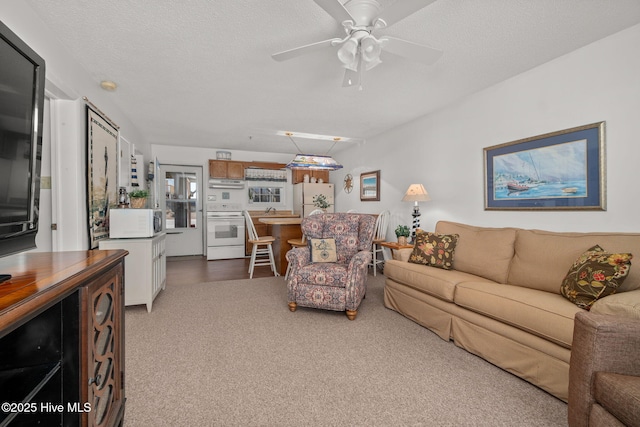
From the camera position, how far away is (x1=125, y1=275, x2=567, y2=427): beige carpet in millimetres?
1540

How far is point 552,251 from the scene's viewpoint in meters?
2.26

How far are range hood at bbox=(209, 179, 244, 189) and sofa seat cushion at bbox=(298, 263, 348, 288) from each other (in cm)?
429

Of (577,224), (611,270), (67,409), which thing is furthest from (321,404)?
(577,224)

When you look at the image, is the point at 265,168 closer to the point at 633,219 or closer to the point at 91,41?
the point at 91,41

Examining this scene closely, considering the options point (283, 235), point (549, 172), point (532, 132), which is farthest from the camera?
point (283, 235)

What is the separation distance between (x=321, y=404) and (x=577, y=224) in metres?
2.69

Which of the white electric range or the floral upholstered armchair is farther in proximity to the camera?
the white electric range

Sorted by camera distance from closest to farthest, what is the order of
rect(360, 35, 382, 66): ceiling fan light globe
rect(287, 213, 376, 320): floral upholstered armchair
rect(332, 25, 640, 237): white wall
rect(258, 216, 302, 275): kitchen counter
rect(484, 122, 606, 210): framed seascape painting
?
rect(360, 35, 382, 66): ceiling fan light globe < rect(332, 25, 640, 237): white wall < rect(484, 122, 606, 210): framed seascape painting < rect(287, 213, 376, 320): floral upholstered armchair < rect(258, 216, 302, 275): kitchen counter

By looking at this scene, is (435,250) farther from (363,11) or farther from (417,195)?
(363,11)

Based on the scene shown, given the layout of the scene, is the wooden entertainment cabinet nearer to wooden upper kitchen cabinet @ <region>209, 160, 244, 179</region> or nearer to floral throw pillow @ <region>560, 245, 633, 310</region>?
floral throw pillow @ <region>560, 245, 633, 310</region>

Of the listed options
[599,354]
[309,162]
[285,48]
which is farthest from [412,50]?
[309,162]

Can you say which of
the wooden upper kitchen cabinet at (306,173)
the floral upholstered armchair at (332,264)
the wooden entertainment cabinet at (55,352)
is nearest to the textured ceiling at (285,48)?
the floral upholstered armchair at (332,264)

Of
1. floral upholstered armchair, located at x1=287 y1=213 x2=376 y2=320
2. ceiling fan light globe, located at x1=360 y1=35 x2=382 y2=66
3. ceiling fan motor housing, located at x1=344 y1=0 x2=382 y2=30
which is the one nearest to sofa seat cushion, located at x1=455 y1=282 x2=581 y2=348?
floral upholstered armchair, located at x1=287 y1=213 x2=376 y2=320

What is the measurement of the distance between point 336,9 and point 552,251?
7.91 ft
